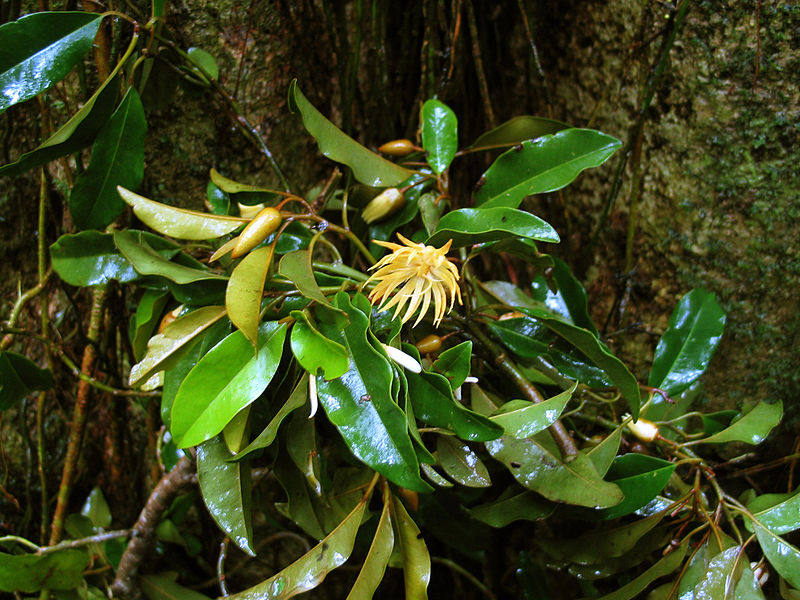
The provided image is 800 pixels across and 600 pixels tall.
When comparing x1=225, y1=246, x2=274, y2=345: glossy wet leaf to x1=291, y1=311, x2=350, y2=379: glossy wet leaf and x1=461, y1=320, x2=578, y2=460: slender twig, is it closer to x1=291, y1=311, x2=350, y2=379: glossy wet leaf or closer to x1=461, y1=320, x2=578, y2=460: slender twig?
x1=291, y1=311, x2=350, y2=379: glossy wet leaf

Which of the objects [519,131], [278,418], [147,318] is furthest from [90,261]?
[519,131]

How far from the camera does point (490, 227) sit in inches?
21.4

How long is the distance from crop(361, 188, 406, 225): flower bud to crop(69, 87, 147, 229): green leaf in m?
0.26

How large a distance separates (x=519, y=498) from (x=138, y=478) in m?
0.67

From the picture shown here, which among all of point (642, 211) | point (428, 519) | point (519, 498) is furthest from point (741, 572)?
point (642, 211)

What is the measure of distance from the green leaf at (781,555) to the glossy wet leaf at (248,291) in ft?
1.82

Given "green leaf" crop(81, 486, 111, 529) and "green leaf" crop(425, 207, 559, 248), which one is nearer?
"green leaf" crop(425, 207, 559, 248)

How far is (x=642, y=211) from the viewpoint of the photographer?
A: 87cm

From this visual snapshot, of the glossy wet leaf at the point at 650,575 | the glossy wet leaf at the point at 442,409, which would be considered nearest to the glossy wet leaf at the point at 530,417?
the glossy wet leaf at the point at 442,409

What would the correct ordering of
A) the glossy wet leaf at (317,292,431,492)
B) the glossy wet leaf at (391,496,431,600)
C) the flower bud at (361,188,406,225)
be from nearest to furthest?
the glossy wet leaf at (317,292,431,492)
the glossy wet leaf at (391,496,431,600)
the flower bud at (361,188,406,225)

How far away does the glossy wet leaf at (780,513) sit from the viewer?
0.62m

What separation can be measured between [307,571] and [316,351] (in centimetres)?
24

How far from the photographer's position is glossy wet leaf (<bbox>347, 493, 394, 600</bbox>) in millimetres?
583

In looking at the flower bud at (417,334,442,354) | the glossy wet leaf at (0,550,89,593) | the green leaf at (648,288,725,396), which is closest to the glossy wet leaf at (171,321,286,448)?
the flower bud at (417,334,442,354)
